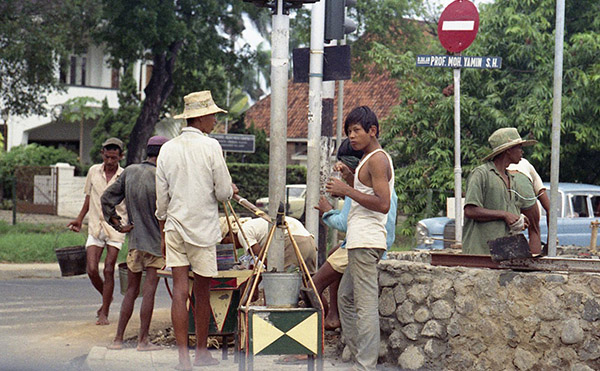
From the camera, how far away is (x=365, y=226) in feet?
21.1

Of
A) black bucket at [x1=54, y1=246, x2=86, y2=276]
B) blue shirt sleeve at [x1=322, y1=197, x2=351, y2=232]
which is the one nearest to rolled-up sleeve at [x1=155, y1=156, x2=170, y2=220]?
blue shirt sleeve at [x1=322, y1=197, x2=351, y2=232]

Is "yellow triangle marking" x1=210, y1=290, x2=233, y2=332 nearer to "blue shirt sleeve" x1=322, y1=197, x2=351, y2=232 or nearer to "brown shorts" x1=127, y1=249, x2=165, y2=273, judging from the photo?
"brown shorts" x1=127, y1=249, x2=165, y2=273

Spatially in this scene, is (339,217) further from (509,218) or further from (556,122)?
(556,122)

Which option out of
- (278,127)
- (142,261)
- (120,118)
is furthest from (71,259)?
(120,118)

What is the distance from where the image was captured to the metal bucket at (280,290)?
20.4ft

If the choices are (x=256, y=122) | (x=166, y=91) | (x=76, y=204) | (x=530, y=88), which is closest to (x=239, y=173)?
(x=76, y=204)

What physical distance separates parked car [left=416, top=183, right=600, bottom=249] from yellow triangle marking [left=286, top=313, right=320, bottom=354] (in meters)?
8.32

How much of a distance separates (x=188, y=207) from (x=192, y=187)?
15cm

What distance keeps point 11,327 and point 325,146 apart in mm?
3612

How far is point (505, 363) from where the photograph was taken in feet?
21.0

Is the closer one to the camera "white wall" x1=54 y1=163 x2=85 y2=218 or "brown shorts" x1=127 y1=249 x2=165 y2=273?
"brown shorts" x1=127 y1=249 x2=165 y2=273

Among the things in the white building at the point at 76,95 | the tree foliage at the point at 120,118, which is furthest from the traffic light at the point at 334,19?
the white building at the point at 76,95

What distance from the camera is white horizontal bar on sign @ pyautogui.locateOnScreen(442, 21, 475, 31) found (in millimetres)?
9133

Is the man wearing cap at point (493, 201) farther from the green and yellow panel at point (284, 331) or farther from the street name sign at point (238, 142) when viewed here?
the street name sign at point (238, 142)
